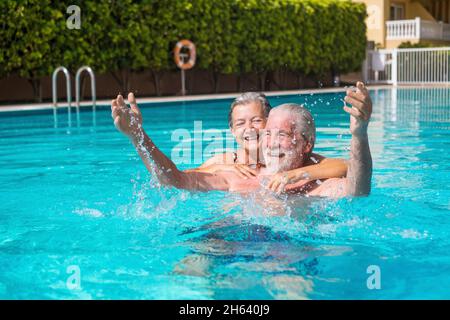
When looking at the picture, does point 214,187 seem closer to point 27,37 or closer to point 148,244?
point 148,244

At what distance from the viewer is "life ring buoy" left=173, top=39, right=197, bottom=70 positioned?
18531 millimetres

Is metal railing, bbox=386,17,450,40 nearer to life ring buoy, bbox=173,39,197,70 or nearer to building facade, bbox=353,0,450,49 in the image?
building facade, bbox=353,0,450,49

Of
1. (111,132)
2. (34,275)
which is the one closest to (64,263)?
(34,275)

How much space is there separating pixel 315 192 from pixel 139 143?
1087 millimetres

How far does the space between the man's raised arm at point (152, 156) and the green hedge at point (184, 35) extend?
36.6 ft

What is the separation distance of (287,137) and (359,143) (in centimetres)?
62

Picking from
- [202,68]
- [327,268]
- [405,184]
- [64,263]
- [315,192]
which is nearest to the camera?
[327,268]

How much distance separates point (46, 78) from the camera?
17719 mm

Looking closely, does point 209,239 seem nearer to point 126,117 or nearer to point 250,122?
point 126,117

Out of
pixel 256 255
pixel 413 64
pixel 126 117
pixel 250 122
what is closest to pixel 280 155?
pixel 250 122

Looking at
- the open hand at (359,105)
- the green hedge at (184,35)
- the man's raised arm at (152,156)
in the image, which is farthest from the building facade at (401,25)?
the open hand at (359,105)

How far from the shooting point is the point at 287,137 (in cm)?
385

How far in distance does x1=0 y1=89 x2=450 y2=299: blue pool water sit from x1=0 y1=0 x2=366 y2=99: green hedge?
8.61 metres

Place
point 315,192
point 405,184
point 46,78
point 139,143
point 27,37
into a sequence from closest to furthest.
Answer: point 139,143, point 315,192, point 405,184, point 27,37, point 46,78
